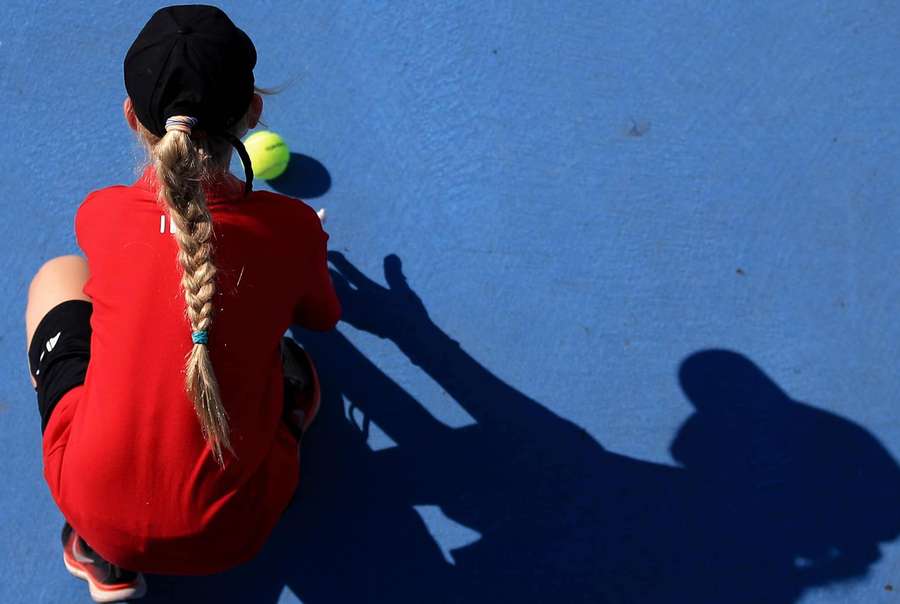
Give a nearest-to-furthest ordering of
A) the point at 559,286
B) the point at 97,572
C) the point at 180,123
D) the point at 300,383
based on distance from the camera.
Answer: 1. the point at 180,123
2. the point at 97,572
3. the point at 300,383
4. the point at 559,286

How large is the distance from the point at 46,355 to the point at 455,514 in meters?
0.87

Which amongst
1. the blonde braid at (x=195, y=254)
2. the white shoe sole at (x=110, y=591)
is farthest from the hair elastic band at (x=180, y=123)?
the white shoe sole at (x=110, y=591)

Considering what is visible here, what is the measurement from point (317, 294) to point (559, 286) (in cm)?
67

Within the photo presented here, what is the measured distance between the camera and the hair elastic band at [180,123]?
100 centimetres

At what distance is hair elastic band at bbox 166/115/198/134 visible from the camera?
1003mm

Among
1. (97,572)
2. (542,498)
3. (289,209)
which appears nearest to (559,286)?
(542,498)

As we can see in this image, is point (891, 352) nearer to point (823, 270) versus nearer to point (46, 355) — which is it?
point (823, 270)

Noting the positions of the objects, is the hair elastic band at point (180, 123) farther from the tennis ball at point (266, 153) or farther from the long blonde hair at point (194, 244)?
the tennis ball at point (266, 153)

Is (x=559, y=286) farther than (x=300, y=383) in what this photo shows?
Yes

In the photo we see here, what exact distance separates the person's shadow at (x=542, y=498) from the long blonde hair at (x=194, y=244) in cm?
72

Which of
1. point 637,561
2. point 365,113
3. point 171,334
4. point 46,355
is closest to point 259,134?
point 365,113

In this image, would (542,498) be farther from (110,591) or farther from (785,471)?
(110,591)

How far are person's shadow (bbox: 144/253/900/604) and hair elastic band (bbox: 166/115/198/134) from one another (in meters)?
0.82

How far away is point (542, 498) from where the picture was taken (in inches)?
68.1
